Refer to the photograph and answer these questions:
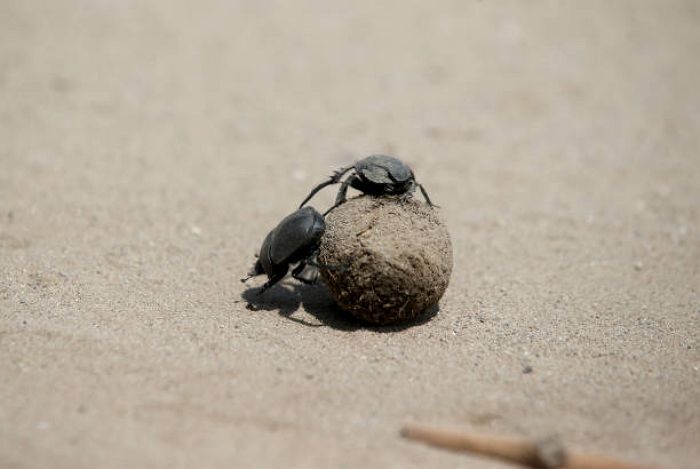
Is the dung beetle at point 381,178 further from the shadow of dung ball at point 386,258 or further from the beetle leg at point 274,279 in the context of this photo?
the beetle leg at point 274,279

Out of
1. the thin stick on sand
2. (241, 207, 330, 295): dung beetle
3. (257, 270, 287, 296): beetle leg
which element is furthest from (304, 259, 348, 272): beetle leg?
the thin stick on sand

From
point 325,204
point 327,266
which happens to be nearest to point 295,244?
point 327,266

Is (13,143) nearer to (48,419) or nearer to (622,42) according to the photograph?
(48,419)

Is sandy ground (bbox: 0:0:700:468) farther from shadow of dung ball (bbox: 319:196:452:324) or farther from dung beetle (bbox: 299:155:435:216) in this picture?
dung beetle (bbox: 299:155:435:216)

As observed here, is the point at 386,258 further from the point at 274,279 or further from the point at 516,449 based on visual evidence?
the point at 516,449

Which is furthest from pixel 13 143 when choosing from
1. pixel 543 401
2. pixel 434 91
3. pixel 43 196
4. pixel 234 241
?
pixel 543 401

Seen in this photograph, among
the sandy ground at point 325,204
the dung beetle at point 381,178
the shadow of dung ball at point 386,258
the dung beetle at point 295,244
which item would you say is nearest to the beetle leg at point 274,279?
the dung beetle at point 295,244
